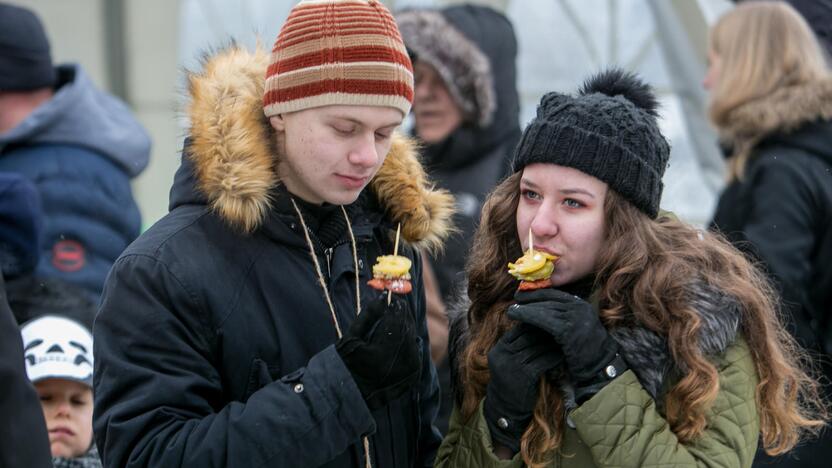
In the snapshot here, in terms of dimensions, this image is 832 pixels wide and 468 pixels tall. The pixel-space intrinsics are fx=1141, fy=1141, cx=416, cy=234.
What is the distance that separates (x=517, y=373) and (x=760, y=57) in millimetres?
2346

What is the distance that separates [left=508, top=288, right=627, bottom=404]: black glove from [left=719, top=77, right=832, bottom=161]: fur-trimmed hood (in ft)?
6.50

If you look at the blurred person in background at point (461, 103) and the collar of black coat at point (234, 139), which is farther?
the blurred person in background at point (461, 103)

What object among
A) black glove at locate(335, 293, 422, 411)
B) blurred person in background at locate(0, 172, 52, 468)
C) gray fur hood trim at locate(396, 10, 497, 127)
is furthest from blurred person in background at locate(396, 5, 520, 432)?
blurred person in background at locate(0, 172, 52, 468)

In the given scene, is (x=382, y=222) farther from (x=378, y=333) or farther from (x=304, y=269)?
(x=378, y=333)

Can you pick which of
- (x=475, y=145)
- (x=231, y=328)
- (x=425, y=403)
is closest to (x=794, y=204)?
(x=475, y=145)

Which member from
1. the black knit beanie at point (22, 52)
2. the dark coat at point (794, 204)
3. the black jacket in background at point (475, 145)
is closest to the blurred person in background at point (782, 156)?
the dark coat at point (794, 204)

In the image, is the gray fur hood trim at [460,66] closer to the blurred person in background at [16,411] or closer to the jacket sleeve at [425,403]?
the jacket sleeve at [425,403]

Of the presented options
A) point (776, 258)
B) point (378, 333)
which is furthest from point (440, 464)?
point (776, 258)

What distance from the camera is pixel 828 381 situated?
3.92 meters

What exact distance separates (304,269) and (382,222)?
1.12 feet

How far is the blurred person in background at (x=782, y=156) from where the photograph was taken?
397 cm

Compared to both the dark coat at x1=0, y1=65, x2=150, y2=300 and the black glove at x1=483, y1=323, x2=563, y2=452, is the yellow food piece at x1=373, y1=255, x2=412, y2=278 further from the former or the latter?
the dark coat at x1=0, y1=65, x2=150, y2=300

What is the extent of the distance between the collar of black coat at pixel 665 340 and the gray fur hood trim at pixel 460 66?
7.64ft

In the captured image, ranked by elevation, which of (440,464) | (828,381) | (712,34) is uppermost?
(712,34)
